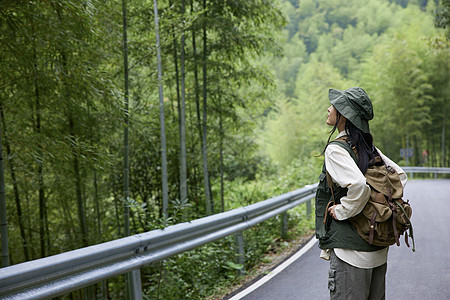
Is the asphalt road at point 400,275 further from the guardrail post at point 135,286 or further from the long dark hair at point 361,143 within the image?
the long dark hair at point 361,143

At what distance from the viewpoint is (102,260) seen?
2832 millimetres

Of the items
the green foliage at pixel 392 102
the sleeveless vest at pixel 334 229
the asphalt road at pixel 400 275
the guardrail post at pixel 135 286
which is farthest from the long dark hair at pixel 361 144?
the green foliage at pixel 392 102

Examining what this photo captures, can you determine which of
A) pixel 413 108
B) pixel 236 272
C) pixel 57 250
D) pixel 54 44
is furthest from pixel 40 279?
pixel 413 108

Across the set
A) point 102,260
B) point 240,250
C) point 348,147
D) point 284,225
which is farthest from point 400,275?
point 102,260

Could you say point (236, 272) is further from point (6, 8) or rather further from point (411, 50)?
point (411, 50)

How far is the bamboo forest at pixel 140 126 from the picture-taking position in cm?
495

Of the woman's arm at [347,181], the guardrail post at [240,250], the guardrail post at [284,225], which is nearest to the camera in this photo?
the woman's arm at [347,181]

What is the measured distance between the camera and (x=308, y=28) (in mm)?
82375

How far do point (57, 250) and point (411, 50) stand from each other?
22283mm

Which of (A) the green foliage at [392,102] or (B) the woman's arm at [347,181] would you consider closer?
(B) the woman's arm at [347,181]

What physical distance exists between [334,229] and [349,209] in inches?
7.5

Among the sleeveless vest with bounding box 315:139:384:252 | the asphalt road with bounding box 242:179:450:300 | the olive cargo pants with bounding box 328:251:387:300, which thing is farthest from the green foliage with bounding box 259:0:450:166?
the olive cargo pants with bounding box 328:251:387:300

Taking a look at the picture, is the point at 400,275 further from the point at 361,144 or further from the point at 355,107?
the point at 355,107

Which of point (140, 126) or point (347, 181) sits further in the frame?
point (140, 126)
